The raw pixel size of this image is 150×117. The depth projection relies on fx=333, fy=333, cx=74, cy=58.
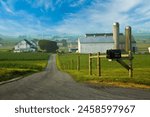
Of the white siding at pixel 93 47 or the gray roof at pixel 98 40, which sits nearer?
the white siding at pixel 93 47

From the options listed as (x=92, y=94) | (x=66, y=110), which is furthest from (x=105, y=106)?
(x=92, y=94)

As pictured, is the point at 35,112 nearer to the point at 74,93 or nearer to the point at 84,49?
the point at 74,93

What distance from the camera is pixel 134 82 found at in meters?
17.1

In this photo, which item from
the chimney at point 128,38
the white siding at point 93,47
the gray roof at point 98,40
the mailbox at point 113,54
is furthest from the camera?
the gray roof at point 98,40

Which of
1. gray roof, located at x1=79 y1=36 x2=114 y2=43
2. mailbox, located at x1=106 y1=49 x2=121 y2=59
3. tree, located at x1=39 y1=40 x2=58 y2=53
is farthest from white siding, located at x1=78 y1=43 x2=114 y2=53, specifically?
mailbox, located at x1=106 y1=49 x2=121 y2=59

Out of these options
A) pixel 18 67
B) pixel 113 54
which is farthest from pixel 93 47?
pixel 113 54

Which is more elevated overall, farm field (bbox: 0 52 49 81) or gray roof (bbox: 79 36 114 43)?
gray roof (bbox: 79 36 114 43)

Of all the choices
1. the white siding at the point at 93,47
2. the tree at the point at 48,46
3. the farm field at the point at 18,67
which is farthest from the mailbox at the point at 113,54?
the tree at the point at 48,46

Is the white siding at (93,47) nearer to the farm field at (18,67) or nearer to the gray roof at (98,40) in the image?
the gray roof at (98,40)

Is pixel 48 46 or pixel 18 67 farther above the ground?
pixel 48 46

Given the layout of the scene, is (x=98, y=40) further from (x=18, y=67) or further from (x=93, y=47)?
(x=18, y=67)

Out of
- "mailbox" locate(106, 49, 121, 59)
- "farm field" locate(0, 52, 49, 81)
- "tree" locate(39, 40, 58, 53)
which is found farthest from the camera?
"tree" locate(39, 40, 58, 53)

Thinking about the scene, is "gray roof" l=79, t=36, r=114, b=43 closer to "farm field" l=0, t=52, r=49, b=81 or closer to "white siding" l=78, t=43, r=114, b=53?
"white siding" l=78, t=43, r=114, b=53

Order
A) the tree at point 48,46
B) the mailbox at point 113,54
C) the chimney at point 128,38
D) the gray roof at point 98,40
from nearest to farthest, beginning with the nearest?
the mailbox at point 113,54
the chimney at point 128,38
the gray roof at point 98,40
the tree at point 48,46
